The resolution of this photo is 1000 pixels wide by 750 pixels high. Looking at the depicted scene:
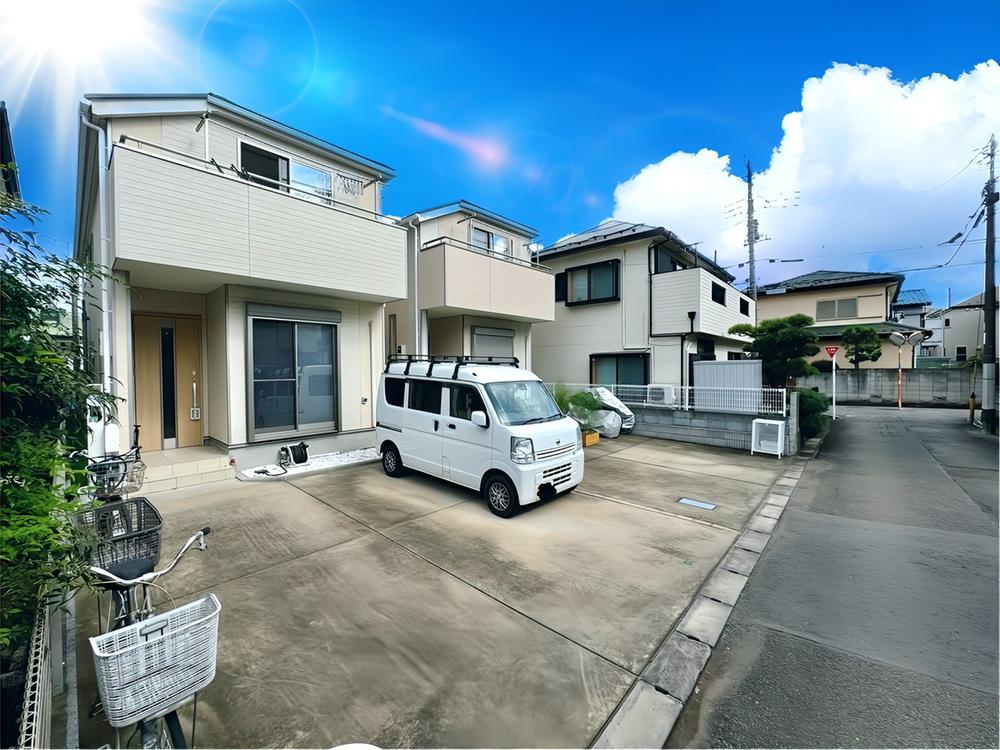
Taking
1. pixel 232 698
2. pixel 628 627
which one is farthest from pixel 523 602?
pixel 232 698

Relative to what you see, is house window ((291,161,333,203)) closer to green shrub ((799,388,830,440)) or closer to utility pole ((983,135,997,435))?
green shrub ((799,388,830,440))

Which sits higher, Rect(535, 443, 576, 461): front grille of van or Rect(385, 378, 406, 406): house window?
Rect(385, 378, 406, 406): house window

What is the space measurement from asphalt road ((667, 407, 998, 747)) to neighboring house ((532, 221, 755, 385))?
7598 millimetres

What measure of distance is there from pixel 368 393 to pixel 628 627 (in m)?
7.32

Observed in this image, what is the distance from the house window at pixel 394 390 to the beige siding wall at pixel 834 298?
22.1 m

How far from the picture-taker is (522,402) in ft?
20.0

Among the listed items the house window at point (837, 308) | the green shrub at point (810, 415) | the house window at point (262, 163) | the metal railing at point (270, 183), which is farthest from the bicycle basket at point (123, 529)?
the house window at point (837, 308)

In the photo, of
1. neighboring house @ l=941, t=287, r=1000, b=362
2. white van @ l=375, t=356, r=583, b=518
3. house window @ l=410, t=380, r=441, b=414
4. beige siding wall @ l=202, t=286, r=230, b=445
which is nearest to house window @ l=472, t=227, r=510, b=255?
white van @ l=375, t=356, r=583, b=518

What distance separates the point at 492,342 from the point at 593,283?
5167mm

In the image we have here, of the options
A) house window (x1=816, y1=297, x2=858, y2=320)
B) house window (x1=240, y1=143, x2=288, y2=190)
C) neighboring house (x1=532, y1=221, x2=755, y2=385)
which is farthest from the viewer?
house window (x1=816, y1=297, x2=858, y2=320)

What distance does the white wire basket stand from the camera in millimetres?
1469

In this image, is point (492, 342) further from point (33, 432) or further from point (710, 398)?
point (33, 432)

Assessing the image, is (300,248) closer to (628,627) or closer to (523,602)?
(523,602)

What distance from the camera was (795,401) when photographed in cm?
1001
